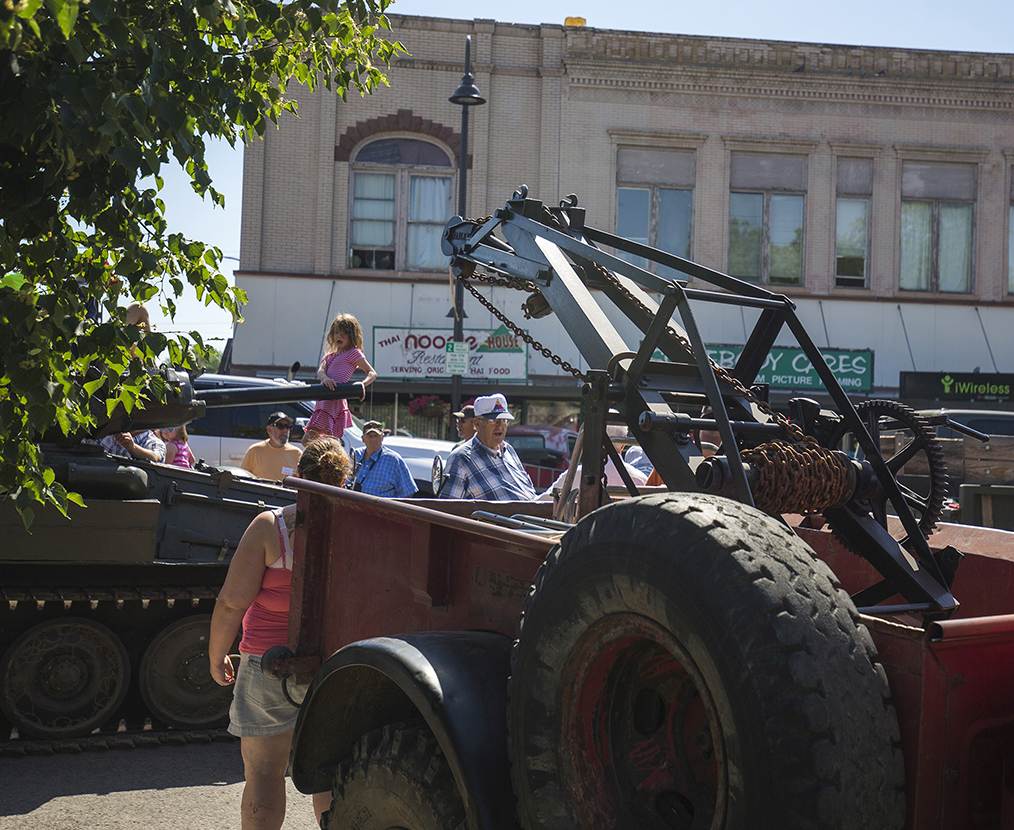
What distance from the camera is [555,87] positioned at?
22.5 m

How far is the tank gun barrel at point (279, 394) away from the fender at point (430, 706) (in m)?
4.28

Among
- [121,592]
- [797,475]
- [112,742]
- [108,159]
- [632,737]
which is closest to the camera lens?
[632,737]

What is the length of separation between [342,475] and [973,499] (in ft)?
13.6

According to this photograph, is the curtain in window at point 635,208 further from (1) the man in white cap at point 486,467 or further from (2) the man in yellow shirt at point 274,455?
(1) the man in white cap at point 486,467

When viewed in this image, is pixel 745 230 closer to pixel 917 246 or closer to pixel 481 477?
pixel 917 246

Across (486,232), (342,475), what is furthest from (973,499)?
(342,475)

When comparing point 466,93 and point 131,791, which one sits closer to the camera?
point 131,791

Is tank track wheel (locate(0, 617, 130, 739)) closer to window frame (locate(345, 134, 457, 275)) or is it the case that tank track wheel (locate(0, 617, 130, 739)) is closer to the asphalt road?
the asphalt road

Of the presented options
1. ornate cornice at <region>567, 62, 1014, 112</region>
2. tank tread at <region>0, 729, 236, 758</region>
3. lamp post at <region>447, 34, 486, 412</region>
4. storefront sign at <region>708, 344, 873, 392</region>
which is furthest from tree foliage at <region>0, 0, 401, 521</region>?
ornate cornice at <region>567, 62, 1014, 112</region>

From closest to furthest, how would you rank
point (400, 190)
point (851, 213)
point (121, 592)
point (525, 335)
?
point (525, 335)
point (121, 592)
point (400, 190)
point (851, 213)

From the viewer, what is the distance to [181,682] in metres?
7.30

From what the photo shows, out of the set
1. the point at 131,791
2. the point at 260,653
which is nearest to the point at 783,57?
the point at 131,791

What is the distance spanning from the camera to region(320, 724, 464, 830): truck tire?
280cm

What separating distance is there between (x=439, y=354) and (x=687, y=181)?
19.8 ft
